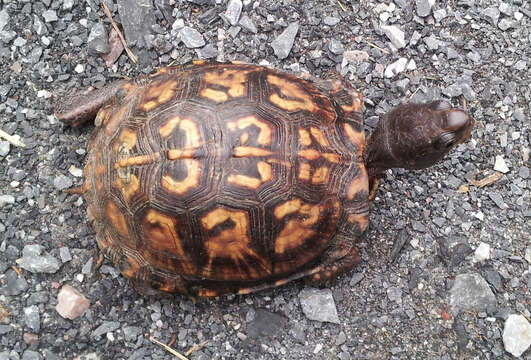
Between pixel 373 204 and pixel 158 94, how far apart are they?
1.60 metres

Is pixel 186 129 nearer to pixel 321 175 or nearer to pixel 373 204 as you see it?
pixel 321 175

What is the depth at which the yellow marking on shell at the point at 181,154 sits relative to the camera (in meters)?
2.59

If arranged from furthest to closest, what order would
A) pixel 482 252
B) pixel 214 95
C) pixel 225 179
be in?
pixel 482 252
pixel 214 95
pixel 225 179

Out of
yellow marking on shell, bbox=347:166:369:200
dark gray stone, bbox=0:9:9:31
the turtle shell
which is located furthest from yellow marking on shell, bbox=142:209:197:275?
dark gray stone, bbox=0:9:9:31

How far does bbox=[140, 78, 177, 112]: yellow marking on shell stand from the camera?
2.85 metres

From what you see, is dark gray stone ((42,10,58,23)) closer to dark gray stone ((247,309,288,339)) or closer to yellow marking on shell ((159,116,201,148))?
yellow marking on shell ((159,116,201,148))

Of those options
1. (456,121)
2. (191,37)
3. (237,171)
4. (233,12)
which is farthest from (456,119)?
(191,37)

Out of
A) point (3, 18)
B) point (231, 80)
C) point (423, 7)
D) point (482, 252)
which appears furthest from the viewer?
point (423, 7)

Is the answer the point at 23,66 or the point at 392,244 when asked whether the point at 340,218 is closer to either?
the point at 392,244

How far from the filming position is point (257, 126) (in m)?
2.69

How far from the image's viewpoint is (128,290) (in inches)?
130

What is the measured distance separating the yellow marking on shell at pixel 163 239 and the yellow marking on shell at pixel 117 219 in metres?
0.16

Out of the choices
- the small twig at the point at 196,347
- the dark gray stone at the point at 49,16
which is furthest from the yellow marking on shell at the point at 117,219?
the dark gray stone at the point at 49,16

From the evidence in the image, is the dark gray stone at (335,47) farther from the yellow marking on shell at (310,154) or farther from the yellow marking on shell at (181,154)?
the yellow marking on shell at (181,154)
